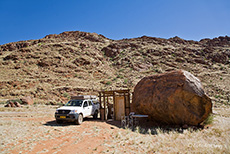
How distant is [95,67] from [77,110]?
33.7m

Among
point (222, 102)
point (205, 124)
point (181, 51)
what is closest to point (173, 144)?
point (205, 124)

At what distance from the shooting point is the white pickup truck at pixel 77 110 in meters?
11.3

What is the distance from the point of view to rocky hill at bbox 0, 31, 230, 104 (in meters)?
33.4

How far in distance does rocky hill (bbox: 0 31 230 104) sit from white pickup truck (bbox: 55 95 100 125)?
16232mm

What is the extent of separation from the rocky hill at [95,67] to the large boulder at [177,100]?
827 inches

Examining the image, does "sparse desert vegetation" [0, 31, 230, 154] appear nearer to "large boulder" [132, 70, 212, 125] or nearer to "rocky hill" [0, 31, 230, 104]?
"rocky hill" [0, 31, 230, 104]

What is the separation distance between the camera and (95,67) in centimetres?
4488

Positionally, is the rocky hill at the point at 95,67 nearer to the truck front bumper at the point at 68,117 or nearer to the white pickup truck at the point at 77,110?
the white pickup truck at the point at 77,110

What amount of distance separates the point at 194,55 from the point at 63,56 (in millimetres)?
38674

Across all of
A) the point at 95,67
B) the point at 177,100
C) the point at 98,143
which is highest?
the point at 95,67

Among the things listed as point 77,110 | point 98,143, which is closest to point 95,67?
point 77,110

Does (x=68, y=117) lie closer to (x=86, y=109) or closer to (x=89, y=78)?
(x=86, y=109)

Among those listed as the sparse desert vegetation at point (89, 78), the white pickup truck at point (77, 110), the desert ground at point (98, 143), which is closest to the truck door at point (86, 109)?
the white pickup truck at point (77, 110)

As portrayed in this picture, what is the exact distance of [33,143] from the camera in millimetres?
7195
